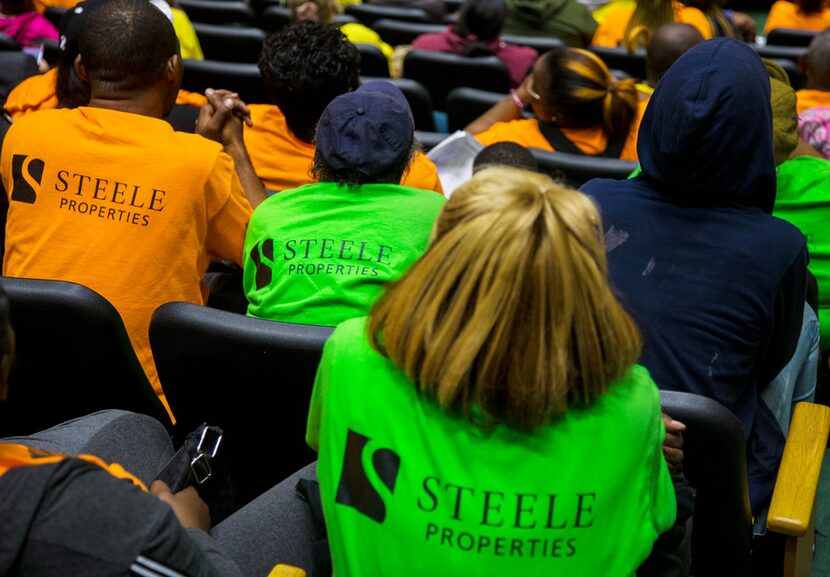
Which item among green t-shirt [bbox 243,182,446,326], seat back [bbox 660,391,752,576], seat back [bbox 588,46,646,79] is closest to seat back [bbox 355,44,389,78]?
seat back [bbox 588,46,646,79]

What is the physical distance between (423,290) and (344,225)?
69 centimetres

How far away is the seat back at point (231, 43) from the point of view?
472 cm

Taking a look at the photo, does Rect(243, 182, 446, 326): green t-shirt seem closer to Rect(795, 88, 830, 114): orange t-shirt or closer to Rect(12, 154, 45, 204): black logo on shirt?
Rect(12, 154, 45, 204): black logo on shirt

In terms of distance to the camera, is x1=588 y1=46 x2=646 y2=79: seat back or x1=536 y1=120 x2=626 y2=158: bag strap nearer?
x1=536 y1=120 x2=626 y2=158: bag strap

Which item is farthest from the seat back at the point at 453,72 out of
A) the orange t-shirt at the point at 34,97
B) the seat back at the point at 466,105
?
the orange t-shirt at the point at 34,97

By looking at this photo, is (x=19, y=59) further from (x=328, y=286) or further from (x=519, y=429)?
(x=519, y=429)

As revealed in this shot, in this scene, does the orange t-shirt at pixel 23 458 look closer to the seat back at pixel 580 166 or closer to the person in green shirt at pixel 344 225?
the person in green shirt at pixel 344 225

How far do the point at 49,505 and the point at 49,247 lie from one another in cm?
107

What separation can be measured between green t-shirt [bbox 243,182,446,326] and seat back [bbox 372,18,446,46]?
3.54 m

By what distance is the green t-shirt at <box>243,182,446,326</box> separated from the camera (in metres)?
1.86

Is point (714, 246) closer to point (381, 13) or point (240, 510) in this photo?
point (240, 510)

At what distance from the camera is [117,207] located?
2.05 metres

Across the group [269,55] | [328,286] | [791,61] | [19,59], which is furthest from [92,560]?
[791,61]

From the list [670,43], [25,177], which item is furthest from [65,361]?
[670,43]
